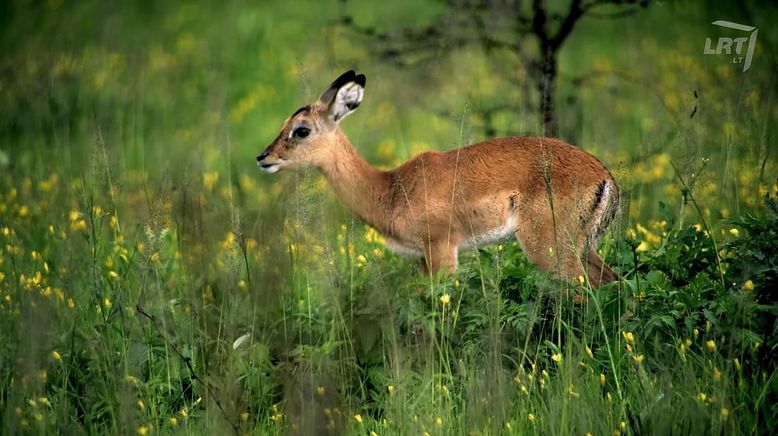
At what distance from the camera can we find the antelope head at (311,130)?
7211mm

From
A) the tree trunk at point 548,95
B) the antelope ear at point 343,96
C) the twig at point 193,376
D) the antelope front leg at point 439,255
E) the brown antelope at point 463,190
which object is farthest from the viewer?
the tree trunk at point 548,95

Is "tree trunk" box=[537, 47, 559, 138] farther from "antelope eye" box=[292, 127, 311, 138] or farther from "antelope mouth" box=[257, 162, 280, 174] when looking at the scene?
"antelope mouth" box=[257, 162, 280, 174]

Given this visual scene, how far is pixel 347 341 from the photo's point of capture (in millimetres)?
5094

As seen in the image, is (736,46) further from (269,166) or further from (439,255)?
(269,166)

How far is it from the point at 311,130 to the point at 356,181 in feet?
1.45

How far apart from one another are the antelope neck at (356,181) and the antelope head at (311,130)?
13cm

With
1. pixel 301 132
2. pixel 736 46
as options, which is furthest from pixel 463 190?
pixel 736 46

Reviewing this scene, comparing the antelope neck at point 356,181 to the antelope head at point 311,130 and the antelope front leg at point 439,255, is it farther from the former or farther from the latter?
the antelope front leg at point 439,255

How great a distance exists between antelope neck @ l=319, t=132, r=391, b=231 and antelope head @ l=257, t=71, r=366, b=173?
13cm

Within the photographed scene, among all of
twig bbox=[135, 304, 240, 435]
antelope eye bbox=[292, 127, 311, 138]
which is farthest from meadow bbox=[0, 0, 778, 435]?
antelope eye bbox=[292, 127, 311, 138]

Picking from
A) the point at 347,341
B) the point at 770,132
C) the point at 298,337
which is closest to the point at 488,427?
the point at 347,341

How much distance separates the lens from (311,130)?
7234 mm

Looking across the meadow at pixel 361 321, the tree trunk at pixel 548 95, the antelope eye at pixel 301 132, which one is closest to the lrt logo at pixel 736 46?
the meadow at pixel 361 321

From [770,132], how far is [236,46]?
6.67m
